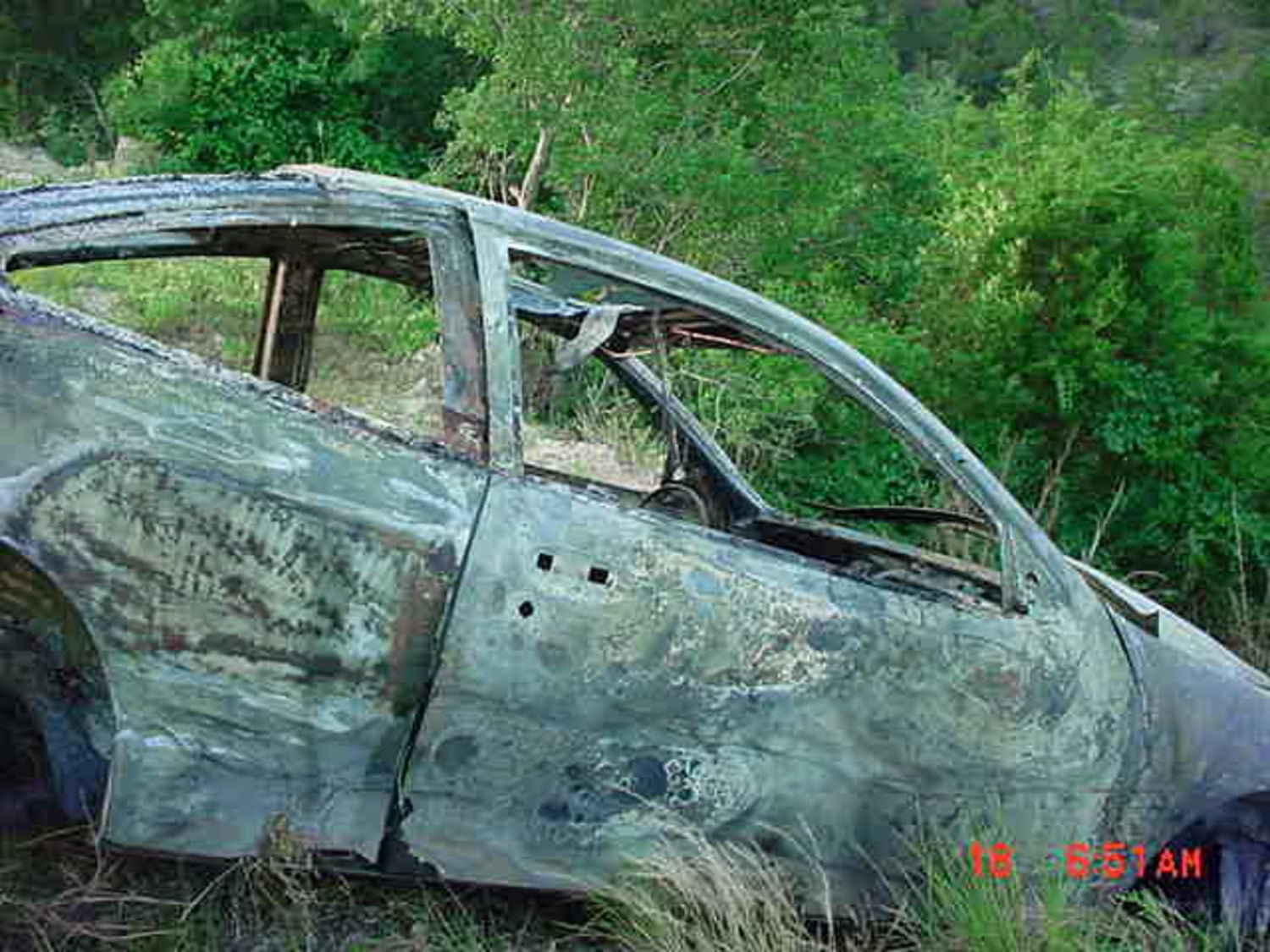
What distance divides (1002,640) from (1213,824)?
3.40 ft

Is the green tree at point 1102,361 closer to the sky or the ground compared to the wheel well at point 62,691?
closer to the sky

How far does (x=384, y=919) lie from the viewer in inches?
120

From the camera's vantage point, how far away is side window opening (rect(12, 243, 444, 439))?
9.93m

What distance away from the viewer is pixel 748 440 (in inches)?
373

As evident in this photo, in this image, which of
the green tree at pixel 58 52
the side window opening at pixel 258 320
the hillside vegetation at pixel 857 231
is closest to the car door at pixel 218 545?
the hillside vegetation at pixel 857 231

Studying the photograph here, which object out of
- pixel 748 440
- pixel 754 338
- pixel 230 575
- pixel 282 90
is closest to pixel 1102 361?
pixel 748 440

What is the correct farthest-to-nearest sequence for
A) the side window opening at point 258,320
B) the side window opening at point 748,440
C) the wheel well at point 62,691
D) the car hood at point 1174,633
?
1. the side window opening at point 258,320
2. the car hood at point 1174,633
3. the side window opening at point 748,440
4. the wheel well at point 62,691

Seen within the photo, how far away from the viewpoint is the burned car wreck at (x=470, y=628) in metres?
2.40

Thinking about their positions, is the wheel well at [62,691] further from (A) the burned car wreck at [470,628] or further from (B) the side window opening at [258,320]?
(B) the side window opening at [258,320]

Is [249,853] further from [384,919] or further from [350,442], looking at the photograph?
[350,442]

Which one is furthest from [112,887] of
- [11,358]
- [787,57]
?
[787,57]

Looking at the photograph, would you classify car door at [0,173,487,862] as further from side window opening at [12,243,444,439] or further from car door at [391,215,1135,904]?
side window opening at [12,243,444,439]
